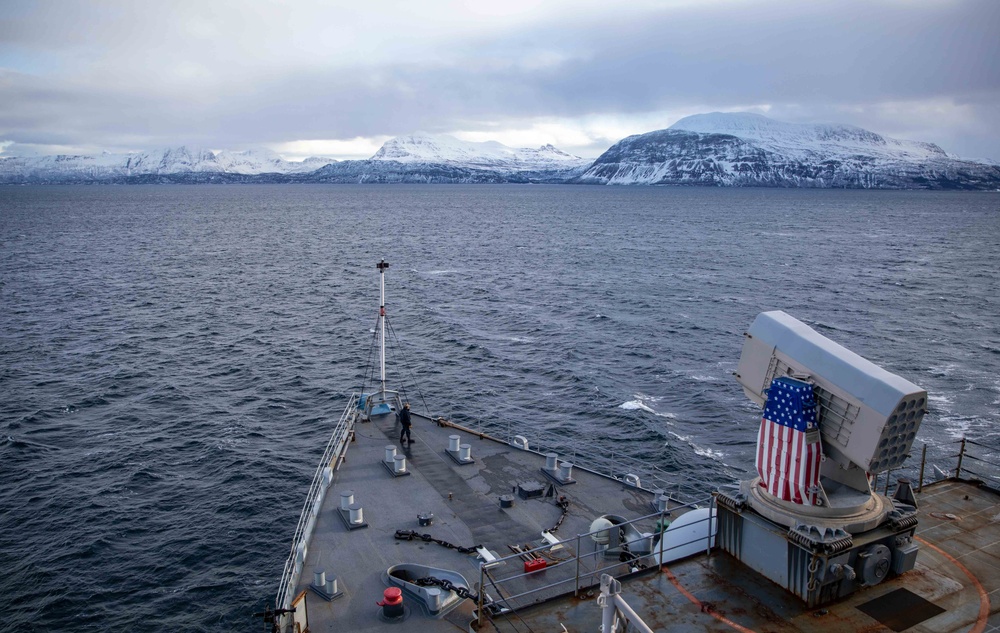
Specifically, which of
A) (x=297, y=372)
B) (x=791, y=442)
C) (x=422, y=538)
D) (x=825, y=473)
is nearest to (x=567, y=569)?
(x=422, y=538)

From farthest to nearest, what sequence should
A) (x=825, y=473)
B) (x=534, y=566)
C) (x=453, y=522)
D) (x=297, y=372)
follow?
1. (x=297, y=372)
2. (x=453, y=522)
3. (x=534, y=566)
4. (x=825, y=473)

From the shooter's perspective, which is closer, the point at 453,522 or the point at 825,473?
the point at 825,473

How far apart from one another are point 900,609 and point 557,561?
929 centimetres

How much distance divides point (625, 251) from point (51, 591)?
4657 inches

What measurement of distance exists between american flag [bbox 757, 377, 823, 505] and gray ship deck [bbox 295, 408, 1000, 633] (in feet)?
7.78

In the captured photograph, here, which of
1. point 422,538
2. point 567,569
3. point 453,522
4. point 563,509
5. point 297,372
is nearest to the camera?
point 567,569

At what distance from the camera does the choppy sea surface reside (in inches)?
1282

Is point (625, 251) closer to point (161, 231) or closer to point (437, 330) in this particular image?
point (437, 330)

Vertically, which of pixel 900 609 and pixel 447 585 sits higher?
pixel 900 609

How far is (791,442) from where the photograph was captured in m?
15.4

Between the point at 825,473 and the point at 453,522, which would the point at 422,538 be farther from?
the point at 825,473

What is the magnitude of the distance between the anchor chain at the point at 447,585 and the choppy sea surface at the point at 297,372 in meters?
12.4

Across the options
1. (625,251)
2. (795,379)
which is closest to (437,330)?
(795,379)

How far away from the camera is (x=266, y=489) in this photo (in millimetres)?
38656
